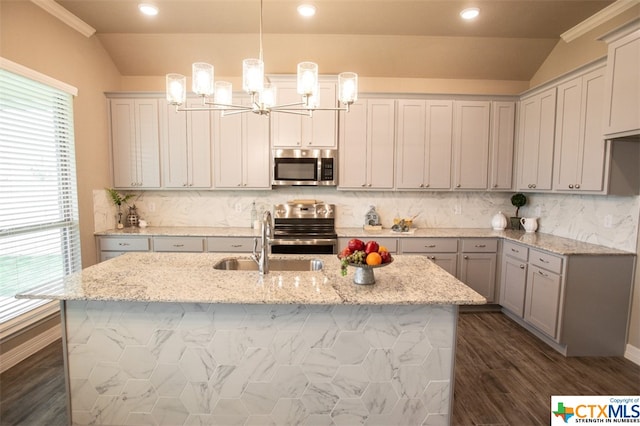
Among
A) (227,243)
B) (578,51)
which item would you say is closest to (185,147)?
(227,243)

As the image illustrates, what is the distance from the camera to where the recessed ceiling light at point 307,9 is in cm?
306

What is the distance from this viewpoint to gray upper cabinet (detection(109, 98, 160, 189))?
389 centimetres

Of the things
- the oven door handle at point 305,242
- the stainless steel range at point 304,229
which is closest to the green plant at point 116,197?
the stainless steel range at point 304,229

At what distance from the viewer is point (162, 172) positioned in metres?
3.98

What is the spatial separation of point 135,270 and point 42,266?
1.63 m

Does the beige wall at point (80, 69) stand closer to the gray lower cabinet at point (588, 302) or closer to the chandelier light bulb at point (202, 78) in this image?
the chandelier light bulb at point (202, 78)

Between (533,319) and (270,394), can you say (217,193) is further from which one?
(533,319)

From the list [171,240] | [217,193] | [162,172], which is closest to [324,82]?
[217,193]

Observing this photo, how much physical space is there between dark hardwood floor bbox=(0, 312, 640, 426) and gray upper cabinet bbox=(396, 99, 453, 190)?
6.20 feet

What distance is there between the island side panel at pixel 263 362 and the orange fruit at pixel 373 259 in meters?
0.26

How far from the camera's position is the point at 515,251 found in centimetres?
347

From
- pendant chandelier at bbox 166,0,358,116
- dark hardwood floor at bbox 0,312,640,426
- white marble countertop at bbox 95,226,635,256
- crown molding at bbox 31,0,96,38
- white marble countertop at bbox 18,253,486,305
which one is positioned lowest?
dark hardwood floor at bbox 0,312,640,426

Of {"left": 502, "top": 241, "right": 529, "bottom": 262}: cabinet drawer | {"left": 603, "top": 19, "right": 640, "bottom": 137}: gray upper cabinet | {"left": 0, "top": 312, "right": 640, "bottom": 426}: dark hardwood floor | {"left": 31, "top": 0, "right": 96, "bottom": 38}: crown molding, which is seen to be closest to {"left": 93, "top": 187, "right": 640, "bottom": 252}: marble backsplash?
{"left": 502, "top": 241, "right": 529, "bottom": 262}: cabinet drawer

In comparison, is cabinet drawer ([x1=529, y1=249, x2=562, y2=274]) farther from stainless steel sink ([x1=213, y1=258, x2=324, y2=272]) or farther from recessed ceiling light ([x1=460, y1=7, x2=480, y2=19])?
recessed ceiling light ([x1=460, y1=7, x2=480, y2=19])
